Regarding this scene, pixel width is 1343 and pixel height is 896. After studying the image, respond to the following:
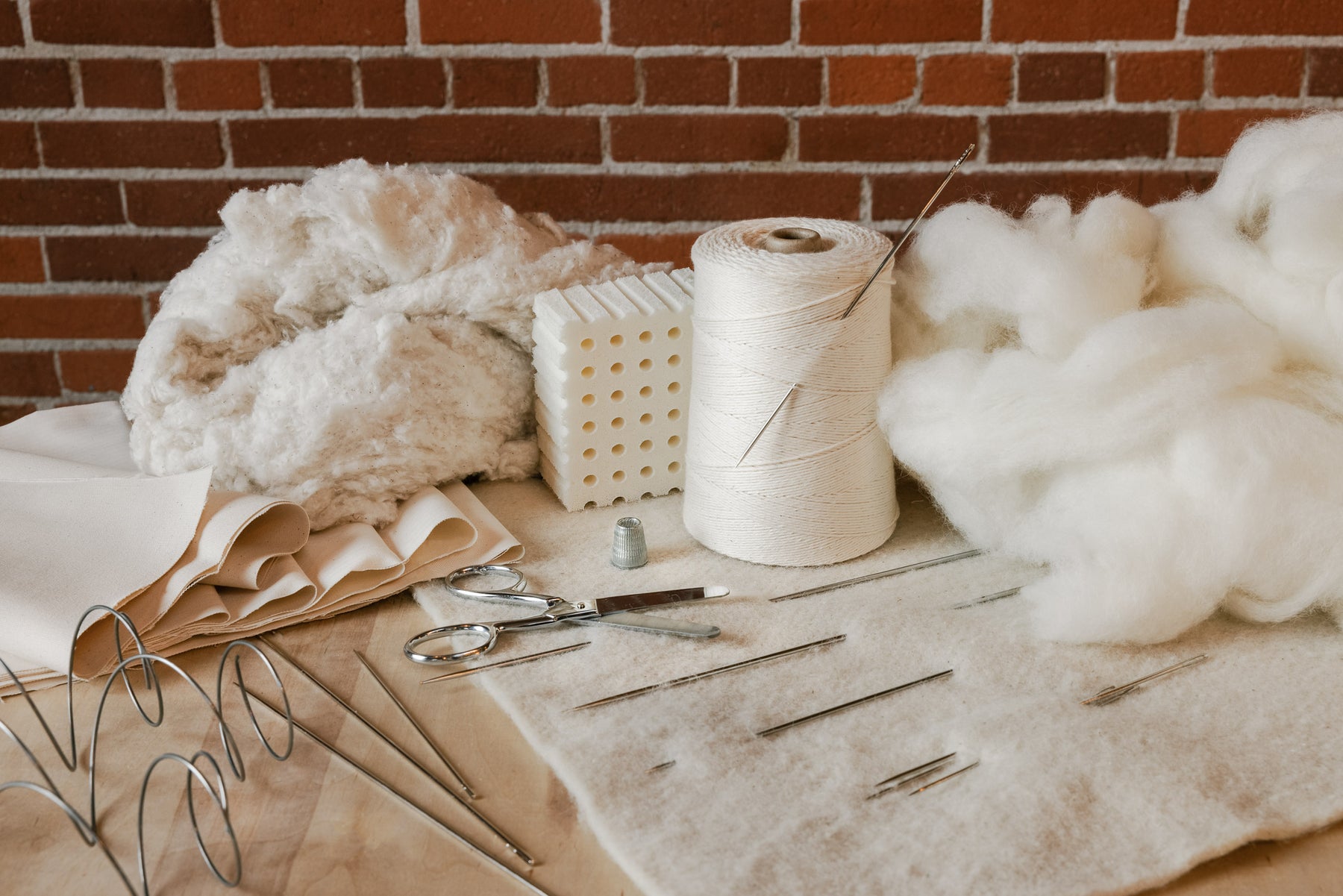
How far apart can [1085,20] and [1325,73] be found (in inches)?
13.2

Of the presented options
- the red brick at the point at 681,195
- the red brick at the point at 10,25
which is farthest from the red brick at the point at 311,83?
the red brick at the point at 10,25

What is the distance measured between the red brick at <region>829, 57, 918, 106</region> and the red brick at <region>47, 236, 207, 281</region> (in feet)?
3.00

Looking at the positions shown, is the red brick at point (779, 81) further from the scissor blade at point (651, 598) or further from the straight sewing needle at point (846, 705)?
the straight sewing needle at point (846, 705)

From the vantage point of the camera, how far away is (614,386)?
3.60ft

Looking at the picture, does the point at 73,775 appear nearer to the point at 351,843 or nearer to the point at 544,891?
the point at 351,843

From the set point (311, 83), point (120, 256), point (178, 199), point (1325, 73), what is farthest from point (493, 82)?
point (1325, 73)

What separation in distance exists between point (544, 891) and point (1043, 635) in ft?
1.45

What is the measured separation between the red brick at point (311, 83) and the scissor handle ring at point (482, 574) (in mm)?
840

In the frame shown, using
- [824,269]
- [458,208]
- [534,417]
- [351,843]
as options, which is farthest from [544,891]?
[458,208]

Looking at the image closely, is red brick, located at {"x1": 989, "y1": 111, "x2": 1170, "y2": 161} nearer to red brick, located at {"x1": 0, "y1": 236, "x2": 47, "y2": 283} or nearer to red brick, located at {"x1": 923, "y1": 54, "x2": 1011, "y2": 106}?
red brick, located at {"x1": 923, "y1": 54, "x2": 1011, "y2": 106}

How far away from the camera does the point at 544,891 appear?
68cm

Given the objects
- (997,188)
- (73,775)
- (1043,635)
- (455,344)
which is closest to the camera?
(73,775)

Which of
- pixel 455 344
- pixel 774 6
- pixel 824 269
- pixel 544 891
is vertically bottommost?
pixel 544 891

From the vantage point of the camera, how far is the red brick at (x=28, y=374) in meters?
1.70
